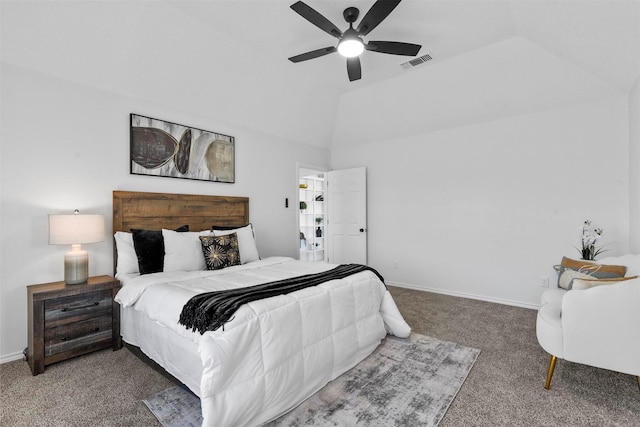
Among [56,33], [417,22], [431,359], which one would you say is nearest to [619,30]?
[417,22]

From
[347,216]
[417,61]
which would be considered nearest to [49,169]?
[417,61]

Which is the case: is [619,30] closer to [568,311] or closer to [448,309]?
[568,311]

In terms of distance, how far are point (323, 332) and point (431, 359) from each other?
1010 mm

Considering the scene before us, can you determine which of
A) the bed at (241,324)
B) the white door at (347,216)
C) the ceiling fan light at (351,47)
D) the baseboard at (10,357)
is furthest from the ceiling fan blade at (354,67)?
the baseboard at (10,357)

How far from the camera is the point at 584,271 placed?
109 inches

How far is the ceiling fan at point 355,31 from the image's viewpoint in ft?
7.07

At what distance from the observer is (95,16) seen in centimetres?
253

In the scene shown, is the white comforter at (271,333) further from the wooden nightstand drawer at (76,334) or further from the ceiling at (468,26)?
the ceiling at (468,26)

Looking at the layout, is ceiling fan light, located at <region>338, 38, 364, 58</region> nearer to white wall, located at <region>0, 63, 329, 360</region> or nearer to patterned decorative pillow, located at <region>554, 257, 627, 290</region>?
white wall, located at <region>0, 63, 329, 360</region>

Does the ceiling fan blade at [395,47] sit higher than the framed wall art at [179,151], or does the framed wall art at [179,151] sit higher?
the ceiling fan blade at [395,47]

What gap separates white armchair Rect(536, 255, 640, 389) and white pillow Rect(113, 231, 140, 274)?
3.40 m

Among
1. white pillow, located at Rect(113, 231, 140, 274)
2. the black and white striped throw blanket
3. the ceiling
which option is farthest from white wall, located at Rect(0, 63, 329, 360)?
the black and white striped throw blanket

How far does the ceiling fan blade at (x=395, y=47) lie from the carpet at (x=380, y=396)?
101 inches

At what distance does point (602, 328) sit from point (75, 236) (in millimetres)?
3793
